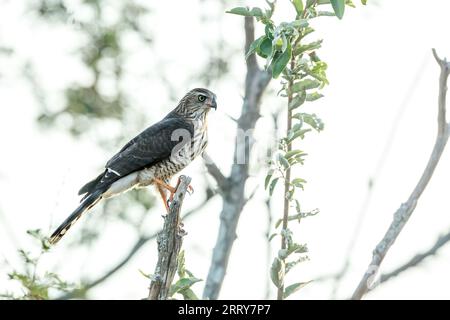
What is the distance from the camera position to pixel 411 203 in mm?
4684

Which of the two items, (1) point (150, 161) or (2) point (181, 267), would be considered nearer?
(2) point (181, 267)

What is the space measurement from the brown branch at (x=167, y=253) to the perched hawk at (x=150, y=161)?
282 centimetres

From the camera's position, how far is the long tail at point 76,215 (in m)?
7.81

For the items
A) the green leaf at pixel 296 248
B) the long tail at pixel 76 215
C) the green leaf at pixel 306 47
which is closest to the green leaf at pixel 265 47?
the green leaf at pixel 306 47

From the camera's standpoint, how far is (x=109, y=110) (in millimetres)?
12086

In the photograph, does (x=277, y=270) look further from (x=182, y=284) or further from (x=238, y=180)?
(x=238, y=180)

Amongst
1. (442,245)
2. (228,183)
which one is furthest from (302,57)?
(228,183)

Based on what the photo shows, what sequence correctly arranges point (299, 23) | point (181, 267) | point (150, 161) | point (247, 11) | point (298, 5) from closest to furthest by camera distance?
point (299, 23) < point (298, 5) < point (247, 11) < point (181, 267) < point (150, 161)

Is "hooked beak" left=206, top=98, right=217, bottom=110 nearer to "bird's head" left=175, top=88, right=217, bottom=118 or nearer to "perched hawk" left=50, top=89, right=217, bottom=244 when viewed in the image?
"bird's head" left=175, top=88, right=217, bottom=118

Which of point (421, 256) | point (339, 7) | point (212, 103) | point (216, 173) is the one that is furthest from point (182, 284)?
point (216, 173)

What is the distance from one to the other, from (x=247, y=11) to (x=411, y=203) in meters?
1.33

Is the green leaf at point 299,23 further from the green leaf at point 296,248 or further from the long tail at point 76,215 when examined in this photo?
the long tail at point 76,215
